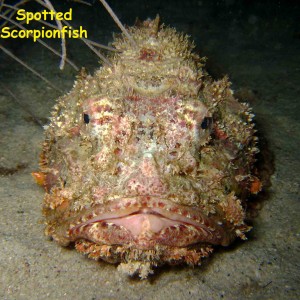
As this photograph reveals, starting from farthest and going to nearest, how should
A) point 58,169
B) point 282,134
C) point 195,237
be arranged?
1. point 282,134
2. point 58,169
3. point 195,237

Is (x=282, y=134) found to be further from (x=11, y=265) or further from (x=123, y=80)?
(x=11, y=265)

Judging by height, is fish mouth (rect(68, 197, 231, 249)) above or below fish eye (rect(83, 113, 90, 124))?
below

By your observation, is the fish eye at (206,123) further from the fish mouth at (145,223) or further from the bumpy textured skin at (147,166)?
the fish mouth at (145,223)

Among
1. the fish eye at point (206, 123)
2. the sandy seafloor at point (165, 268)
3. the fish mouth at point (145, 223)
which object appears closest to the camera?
the fish mouth at point (145, 223)

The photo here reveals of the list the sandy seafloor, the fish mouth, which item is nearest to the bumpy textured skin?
the fish mouth

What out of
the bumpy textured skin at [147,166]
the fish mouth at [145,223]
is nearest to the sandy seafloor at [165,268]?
the bumpy textured skin at [147,166]

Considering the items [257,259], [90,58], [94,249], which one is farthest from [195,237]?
[90,58]

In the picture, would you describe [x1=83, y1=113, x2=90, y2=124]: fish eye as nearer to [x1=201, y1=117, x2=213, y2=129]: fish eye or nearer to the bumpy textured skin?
the bumpy textured skin
